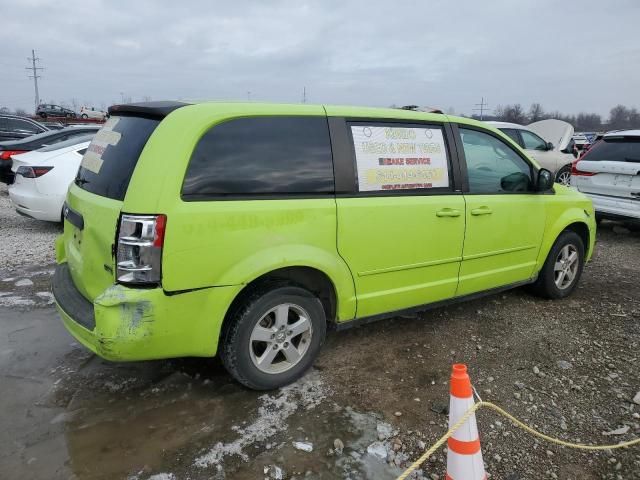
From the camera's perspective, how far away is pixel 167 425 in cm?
284

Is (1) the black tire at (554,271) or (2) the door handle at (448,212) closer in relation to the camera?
(2) the door handle at (448,212)

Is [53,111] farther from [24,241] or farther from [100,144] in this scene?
[100,144]

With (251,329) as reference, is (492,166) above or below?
above

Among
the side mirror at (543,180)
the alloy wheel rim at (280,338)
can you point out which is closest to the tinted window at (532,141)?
the side mirror at (543,180)

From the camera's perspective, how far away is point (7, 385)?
10.6 ft

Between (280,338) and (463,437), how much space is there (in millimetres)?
1403

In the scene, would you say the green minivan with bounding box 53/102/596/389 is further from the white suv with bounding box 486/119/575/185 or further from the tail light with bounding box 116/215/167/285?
the white suv with bounding box 486/119/575/185

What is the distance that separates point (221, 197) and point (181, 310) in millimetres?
668

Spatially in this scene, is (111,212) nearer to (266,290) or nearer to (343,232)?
(266,290)

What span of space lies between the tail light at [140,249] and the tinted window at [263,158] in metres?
0.26

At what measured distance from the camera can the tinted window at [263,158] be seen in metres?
2.76

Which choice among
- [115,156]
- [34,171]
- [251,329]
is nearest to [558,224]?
[251,329]

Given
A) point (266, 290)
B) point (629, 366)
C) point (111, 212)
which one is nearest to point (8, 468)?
point (111, 212)

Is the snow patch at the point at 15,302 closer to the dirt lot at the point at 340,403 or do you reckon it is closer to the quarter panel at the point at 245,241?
the dirt lot at the point at 340,403
